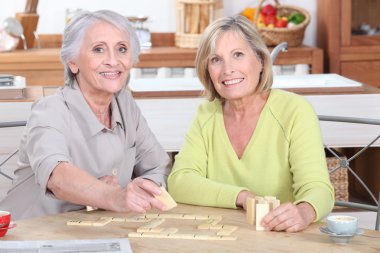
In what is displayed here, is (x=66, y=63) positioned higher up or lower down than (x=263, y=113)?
higher up

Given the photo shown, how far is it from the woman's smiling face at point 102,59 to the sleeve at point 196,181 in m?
0.26

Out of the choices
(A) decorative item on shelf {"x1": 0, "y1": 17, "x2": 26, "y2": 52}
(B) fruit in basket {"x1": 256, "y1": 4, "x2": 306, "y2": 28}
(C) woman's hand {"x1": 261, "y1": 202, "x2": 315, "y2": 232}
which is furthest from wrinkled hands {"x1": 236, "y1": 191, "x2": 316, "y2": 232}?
(A) decorative item on shelf {"x1": 0, "y1": 17, "x2": 26, "y2": 52}

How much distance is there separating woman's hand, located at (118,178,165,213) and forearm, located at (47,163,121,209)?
Answer: 0.17 feet

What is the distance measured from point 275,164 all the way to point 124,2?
3179 millimetres

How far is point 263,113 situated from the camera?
245 centimetres

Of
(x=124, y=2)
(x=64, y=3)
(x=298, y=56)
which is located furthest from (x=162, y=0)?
(x=298, y=56)

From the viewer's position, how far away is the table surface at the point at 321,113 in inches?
144

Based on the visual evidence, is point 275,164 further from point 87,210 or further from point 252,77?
point 87,210

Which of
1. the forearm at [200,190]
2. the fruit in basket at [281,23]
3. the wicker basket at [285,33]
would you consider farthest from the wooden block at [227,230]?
the fruit in basket at [281,23]

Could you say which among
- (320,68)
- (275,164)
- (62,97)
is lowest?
(320,68)

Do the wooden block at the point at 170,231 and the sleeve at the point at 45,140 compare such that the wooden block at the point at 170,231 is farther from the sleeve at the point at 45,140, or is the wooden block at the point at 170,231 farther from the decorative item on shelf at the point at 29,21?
the decorative item on shelf at the point at 29,21

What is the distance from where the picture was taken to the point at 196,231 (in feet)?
6.50

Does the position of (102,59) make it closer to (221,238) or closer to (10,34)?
(221,238)

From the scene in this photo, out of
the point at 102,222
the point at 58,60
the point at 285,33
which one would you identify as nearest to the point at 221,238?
the point at 102,222
